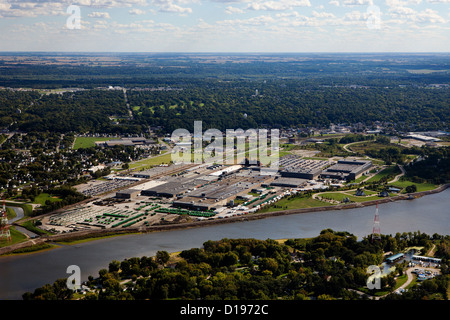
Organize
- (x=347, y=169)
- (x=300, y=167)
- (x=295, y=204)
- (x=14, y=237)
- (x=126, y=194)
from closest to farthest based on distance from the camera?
1. (x=14, y=237)
2. (x=295, y=204)
3. (x=126, y=194)
4. (x=347, y=169)
5. (x=300, y=167)

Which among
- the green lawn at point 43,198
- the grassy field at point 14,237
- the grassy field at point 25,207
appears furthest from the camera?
the green lawn at point 43,198

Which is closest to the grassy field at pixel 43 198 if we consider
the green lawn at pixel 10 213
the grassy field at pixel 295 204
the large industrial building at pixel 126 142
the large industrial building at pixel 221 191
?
the green lawn at pixel 10 213

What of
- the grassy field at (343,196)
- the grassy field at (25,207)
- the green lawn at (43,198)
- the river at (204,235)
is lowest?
the river at (204,235)

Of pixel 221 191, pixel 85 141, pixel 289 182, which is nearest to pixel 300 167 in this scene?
pixel 289 182

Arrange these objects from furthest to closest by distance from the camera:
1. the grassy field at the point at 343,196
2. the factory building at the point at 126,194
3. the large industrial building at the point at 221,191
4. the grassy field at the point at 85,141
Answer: the grassy field at the point at 85,141 → the factory building at the point at 126,194 → the grassy field at the point at 343,196 → the large industrial building at the point at 221,191

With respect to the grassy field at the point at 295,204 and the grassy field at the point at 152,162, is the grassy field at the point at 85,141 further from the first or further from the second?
the grassy field at the point at 295,204

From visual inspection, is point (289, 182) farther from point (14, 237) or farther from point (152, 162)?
point (14, 237)
